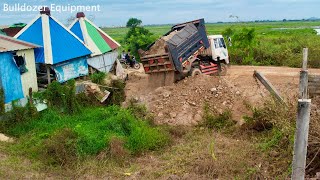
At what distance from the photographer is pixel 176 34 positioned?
1305 cm

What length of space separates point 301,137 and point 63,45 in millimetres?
11594

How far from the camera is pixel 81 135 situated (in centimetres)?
901

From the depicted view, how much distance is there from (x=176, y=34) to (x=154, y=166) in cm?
650

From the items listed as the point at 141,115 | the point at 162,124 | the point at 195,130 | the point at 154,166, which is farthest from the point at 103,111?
the point at 154,166

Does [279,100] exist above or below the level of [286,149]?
above

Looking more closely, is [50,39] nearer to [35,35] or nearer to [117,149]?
→ [35,35]

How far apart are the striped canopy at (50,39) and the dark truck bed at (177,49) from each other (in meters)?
3.21

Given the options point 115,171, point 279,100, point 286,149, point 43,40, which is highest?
point 43,40

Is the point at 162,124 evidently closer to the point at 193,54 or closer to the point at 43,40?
the point at 193,54

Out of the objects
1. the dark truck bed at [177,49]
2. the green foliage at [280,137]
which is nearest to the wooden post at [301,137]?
the green foliage at [280,137]

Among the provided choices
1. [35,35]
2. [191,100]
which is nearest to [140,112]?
[191,100]

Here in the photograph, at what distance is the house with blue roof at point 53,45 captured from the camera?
43.7ft

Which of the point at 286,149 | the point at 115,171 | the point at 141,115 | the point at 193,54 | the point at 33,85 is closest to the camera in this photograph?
the point at 286,149

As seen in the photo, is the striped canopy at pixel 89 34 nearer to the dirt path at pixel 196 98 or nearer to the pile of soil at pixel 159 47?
the pile of soil at pixel 159 47
